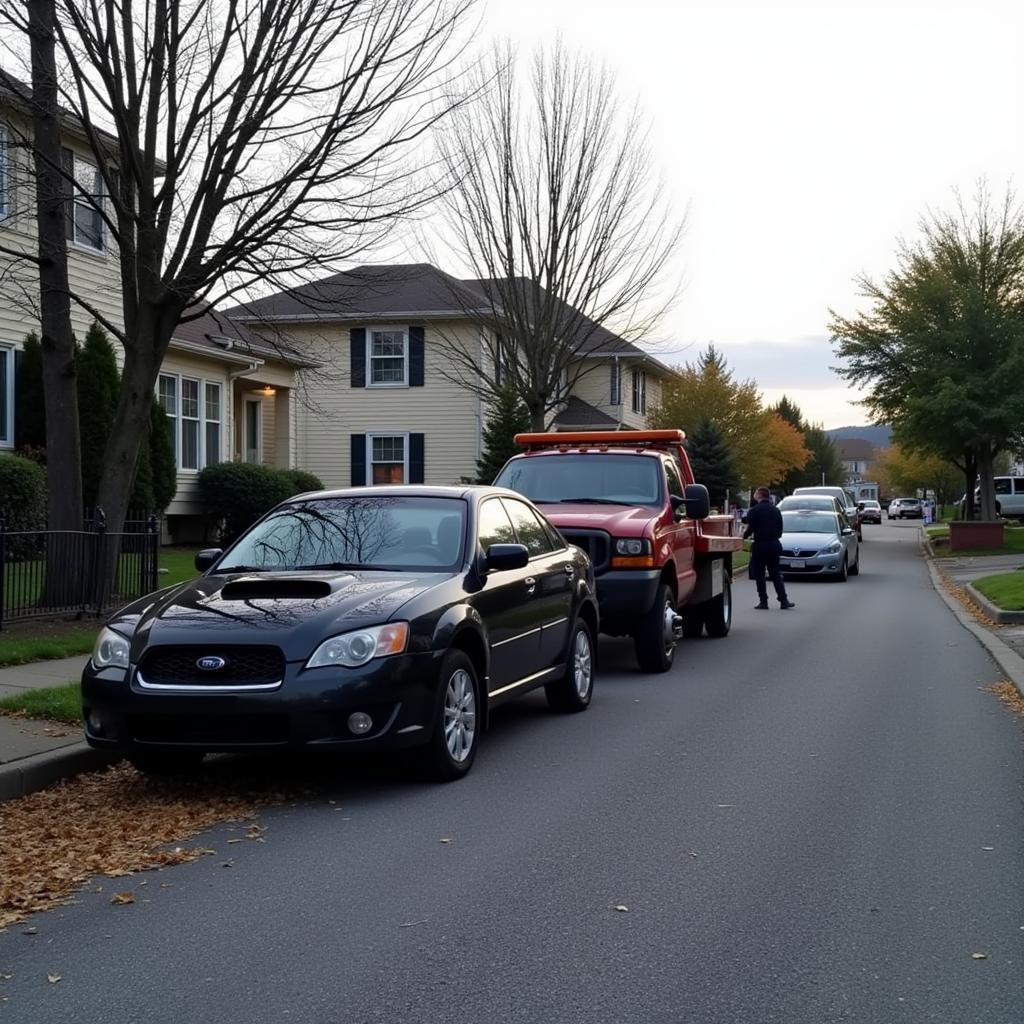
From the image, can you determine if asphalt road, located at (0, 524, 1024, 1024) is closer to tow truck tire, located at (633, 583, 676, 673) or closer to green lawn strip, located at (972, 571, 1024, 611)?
tow truck tire, located at (633, 583, 676, 673)

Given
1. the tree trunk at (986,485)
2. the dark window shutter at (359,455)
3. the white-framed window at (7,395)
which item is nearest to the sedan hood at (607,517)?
the white-framed window at (7,395)

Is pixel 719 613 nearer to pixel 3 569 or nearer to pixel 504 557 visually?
pixel 3 569

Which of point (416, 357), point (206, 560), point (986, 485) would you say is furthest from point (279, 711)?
point (986, 485)

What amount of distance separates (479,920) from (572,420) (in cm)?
3850

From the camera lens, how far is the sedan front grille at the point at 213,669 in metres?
7.14

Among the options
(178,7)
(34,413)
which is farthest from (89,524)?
(34,413)

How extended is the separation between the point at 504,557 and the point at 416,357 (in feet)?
101

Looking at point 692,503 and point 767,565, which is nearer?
point 692,503

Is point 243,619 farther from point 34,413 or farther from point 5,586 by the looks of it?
point 34,413

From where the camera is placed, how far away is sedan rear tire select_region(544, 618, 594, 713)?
1030cm

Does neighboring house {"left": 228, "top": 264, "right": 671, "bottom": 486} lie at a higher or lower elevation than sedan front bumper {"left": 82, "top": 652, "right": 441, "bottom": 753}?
higher

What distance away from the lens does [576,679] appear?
10383 millimetres

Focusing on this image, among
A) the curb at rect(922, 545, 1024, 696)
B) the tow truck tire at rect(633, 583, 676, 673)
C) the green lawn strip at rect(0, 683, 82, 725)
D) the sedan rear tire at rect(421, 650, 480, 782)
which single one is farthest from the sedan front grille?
the curb at rect(922, 545, 1024, 696)

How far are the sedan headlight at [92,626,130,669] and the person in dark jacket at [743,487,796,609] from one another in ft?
44.2
